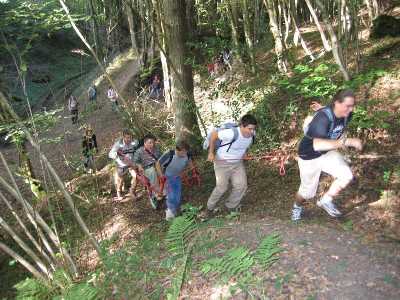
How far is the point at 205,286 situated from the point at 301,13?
20.2m

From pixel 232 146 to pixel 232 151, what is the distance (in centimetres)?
10

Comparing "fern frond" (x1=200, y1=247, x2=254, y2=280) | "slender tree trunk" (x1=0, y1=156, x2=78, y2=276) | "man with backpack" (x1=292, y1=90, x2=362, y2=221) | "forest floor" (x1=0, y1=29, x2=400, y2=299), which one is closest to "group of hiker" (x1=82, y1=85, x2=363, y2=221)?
"man with backpack" (x1=292, y1=90, x2=362, y2=221)

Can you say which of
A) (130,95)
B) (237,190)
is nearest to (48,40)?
(130,95)

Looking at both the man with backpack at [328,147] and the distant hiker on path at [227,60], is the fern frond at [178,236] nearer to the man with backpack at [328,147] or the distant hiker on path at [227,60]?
the man with backpack at [328,147]

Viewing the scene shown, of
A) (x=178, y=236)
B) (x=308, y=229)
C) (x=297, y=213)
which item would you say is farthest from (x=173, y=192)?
(x=308, y=229)

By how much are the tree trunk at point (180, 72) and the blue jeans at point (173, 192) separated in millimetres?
1923

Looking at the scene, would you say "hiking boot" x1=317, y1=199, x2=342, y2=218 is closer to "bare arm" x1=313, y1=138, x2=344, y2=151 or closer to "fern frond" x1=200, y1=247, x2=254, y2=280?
"bare arm" x1=313, y1=138, x2=344, y2=151

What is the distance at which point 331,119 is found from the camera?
14.8 feet

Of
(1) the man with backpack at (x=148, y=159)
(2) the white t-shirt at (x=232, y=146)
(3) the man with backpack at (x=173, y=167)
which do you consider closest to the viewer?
(2) the white t-shirt at (x=232, y=146)

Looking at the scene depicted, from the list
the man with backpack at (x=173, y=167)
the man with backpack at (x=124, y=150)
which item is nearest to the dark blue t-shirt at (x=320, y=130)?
the man with backpack at (x=173, y=167)

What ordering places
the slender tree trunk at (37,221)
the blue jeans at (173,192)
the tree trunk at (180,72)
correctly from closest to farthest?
the slender tree trunk at (37,221), the blue jeans at (173,192), the tree trunk at (180,72)

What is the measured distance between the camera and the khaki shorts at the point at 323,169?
480 cm

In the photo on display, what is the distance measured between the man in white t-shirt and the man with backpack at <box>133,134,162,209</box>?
54.2 inches

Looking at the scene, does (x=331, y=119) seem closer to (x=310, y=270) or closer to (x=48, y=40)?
(x=310, y=270)
